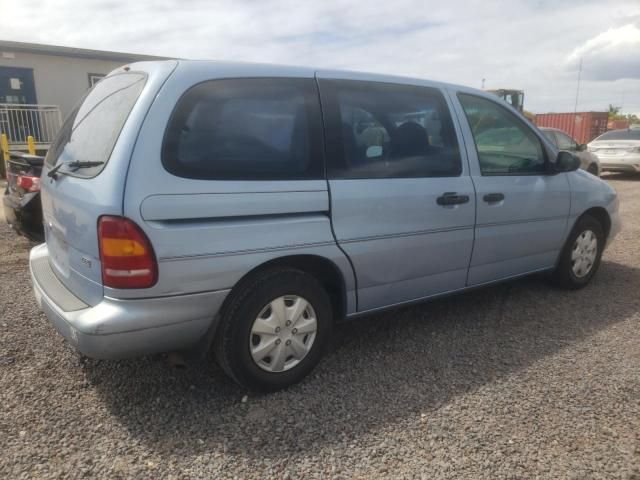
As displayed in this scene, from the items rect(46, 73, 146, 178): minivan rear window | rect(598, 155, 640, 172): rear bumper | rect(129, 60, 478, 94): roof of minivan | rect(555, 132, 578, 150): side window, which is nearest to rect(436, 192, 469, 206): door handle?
rect(129, 60, 478, 94): roof of minivan

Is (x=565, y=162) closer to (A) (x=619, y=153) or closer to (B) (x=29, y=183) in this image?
(B) (x=29, y=183)

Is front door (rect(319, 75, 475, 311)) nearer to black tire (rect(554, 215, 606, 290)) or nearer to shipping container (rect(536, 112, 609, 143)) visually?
black tire (rect(554, 215, 606, 290))

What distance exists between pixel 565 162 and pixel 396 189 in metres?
1.74

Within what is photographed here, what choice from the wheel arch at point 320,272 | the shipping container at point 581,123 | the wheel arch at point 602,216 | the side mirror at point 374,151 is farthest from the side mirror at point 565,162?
the shipping container at point 581,123

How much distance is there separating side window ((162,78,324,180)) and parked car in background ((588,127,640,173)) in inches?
544

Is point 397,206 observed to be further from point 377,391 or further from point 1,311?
point 1,311

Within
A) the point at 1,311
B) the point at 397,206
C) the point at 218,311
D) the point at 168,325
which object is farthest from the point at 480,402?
the point at 1,311

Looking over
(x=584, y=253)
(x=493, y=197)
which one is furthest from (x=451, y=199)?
(x=584, y=253)

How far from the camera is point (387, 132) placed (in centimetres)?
316

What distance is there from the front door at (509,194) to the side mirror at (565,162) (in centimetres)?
7

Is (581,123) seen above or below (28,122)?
below

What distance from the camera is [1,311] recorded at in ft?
13.0

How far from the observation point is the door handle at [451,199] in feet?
10.8

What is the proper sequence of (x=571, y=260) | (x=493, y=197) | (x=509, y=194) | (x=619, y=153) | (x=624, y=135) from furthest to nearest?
(x=624, y=135)
(x=619, y=153)
(x=571, y=260)
(x=509, y=194)
(x=493, y=197)
